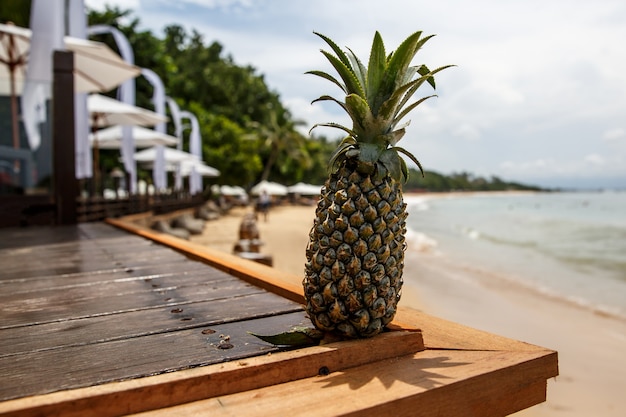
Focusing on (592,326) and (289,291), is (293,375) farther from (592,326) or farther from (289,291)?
(592,326)

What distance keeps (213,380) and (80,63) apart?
26.4 feet

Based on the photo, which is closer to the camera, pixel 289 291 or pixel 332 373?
pixel 332 373

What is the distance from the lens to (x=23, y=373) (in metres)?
1.28

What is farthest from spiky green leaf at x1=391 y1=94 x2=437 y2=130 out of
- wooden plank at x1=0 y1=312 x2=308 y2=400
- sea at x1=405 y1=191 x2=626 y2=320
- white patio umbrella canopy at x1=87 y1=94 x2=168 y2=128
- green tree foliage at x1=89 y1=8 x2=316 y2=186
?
green tree foliage at x1=89 y1=8 x2=316 y2=186

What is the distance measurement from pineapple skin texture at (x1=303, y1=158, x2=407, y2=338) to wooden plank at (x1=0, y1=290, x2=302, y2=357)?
43 cm

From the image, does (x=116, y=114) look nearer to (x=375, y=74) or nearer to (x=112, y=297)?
(x=112, y=297)

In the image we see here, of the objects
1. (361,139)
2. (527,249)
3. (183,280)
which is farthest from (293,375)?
(527,249)

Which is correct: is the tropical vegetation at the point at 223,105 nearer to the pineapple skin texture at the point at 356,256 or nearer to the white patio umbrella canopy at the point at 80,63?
the white patio umbrella canopy at the point at 80,63

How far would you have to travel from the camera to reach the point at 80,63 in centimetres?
784

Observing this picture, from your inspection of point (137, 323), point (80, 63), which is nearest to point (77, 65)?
point (80, 63)

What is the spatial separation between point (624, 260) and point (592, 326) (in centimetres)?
1104

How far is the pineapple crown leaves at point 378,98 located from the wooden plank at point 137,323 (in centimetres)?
72

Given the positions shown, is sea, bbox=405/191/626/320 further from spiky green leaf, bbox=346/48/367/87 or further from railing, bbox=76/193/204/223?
spiky green leaf, bbox=346/48/367/87

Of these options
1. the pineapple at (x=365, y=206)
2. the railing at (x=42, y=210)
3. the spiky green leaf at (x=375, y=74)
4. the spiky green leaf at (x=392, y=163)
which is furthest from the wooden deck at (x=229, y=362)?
the railing at (x=42, y=210)
